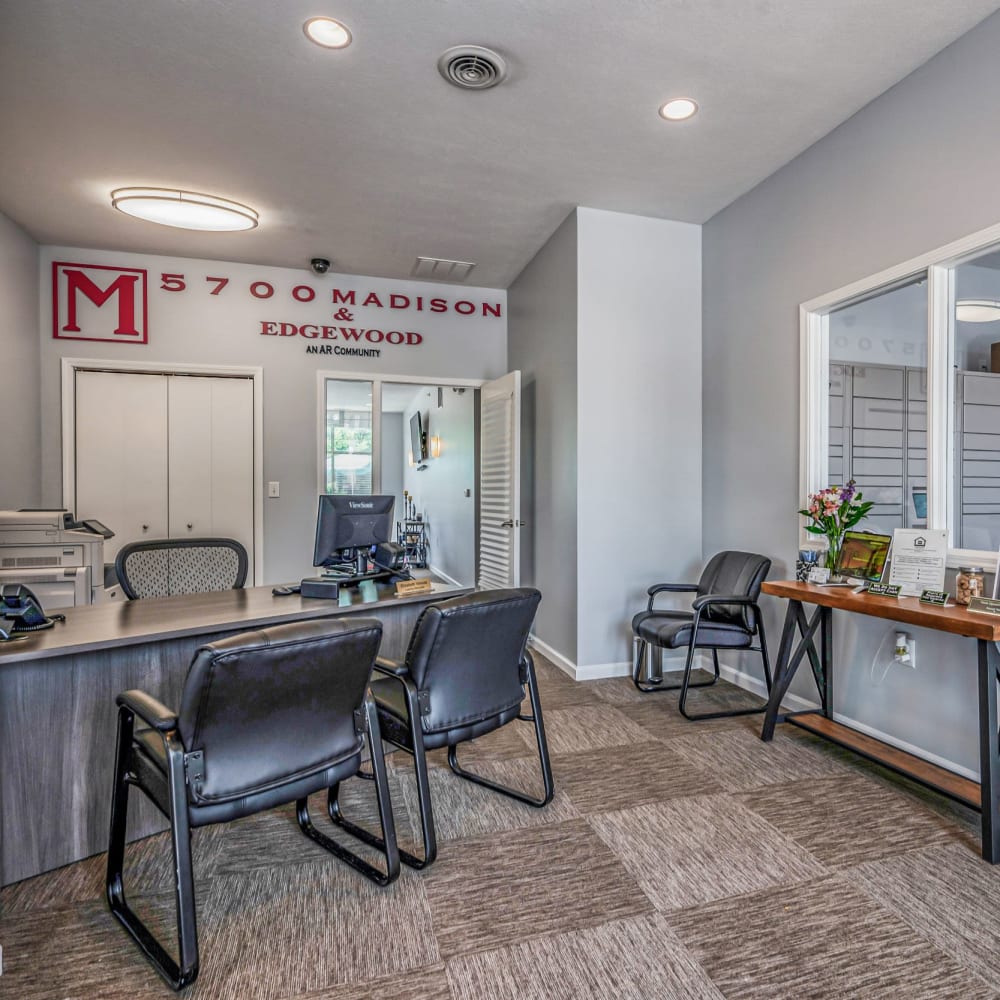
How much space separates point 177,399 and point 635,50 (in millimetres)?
4078

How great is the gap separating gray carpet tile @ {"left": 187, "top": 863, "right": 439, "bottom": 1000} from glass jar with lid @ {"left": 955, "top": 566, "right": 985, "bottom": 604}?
2.29 meters

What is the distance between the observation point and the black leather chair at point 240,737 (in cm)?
157

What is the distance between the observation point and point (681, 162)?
11.7 ft

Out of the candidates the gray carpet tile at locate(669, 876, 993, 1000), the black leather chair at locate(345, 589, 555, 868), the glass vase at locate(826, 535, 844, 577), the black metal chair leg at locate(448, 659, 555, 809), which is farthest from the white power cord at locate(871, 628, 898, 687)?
the black leather chair at locate(345, 589, 555, 868)

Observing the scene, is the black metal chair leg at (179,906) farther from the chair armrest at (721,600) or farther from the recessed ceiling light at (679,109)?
the recessed ceiling light at (679,109)

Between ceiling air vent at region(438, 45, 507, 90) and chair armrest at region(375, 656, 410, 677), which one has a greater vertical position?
ceiling air vent at region(438, 45, 507, 90)

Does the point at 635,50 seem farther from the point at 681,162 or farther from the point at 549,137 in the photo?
the point at 681,162

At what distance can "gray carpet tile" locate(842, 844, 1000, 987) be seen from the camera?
172 cm

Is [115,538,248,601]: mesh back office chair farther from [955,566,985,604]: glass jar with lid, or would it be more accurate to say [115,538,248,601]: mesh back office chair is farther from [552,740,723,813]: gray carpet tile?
[955,566,985,604]: glass jar with lid

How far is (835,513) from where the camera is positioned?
312 centimetres

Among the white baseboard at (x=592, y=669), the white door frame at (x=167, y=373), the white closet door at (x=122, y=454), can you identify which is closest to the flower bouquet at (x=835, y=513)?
the white baseboard at (x=592, y=669)

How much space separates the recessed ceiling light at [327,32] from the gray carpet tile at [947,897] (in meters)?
3.59

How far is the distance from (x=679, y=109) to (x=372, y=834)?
3491 millimetres

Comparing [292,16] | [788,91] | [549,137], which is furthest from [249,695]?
[788,91]
